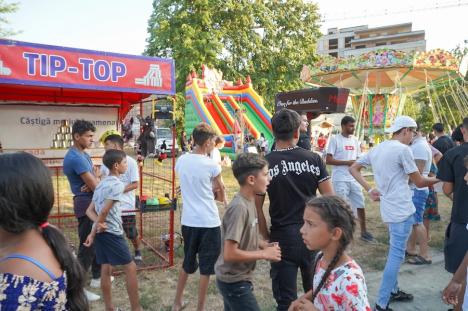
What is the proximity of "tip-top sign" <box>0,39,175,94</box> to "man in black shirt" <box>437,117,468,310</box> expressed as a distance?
425 centimetres

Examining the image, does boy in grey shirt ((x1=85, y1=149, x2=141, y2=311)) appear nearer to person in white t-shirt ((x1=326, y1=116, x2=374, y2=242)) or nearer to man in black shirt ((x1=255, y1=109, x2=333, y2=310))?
man in black shirt ((x1=255, y1=109, x2=333, y2=310))

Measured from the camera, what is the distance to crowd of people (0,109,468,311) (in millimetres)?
1373

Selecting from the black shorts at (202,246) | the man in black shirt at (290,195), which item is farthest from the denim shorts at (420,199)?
the black shorts at (202,246)

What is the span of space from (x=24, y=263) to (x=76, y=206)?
9.86 feet

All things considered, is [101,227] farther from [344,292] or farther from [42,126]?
[42,126]

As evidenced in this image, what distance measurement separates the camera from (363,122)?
2153 centimetres

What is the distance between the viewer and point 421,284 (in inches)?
184

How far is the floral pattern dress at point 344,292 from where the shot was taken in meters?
1.79

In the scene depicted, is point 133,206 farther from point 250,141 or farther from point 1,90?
point 250,141

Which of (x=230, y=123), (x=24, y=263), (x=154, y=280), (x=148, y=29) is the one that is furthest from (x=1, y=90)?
(x=148, y=29)

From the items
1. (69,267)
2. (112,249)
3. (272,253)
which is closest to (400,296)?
(272,253)

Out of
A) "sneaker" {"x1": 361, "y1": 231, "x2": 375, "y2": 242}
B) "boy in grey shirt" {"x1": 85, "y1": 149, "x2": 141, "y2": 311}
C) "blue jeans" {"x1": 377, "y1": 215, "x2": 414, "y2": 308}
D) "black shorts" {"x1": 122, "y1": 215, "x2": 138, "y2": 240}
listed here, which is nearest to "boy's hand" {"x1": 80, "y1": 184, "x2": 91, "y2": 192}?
"boy in grey shirt" {"x1": 85, "y1": 149, "x2": 141, "y2": 311}

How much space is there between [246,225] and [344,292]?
2.89 feet

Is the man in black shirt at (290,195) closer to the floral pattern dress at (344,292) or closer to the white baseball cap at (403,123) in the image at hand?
the floral pattern dress at (344,292)
